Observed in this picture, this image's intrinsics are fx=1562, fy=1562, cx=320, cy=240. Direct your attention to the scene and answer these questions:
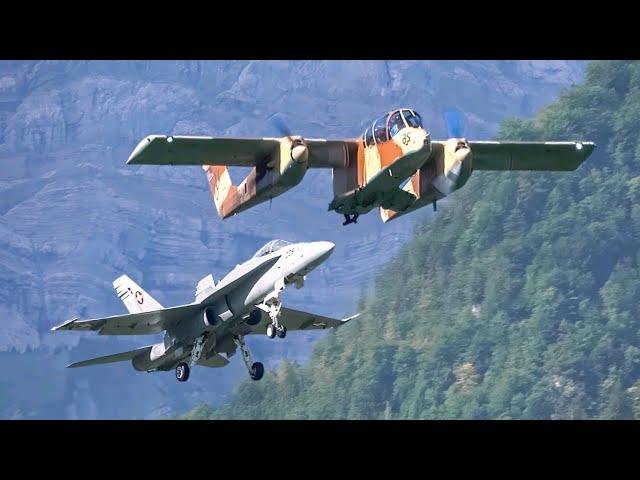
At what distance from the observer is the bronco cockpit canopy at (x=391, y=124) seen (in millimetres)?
52125

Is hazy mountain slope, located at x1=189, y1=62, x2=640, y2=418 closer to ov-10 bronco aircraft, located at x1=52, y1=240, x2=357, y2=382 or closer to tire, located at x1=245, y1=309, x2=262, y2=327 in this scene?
ov-10 bronco aircraft, located at x1=52, y1=240, x2=357, y2=382

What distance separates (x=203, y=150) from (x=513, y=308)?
8809cm

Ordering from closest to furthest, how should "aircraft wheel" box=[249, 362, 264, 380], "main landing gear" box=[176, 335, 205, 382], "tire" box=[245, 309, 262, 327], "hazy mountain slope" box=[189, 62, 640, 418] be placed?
"tire" box=[245, 309, 262, 327]
"main landing gear" box=[176, 335, 205, 382]
"aircraft wheel" box=[249, 362, 264, 380]
"hazy mountain slope" box=[189, 62, 640, 418]

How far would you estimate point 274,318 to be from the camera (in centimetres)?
5425

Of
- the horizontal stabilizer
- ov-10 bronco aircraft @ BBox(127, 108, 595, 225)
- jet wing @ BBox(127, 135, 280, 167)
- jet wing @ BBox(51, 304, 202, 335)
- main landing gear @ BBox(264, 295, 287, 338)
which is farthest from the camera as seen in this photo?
the horizontal stabilizer

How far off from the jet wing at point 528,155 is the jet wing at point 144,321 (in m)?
12.1

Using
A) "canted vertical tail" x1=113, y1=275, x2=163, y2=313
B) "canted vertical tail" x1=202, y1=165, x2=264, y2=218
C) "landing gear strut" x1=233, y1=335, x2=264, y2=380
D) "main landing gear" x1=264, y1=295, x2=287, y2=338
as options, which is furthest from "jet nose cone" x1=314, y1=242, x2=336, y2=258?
"canted vertical tail" x1=113, y1=275, x2=163, y2=313

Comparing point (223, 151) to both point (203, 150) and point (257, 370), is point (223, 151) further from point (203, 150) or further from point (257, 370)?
point (257, 370)

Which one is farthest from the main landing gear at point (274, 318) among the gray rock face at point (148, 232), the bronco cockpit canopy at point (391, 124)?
the gray rock face at point (148, 232)

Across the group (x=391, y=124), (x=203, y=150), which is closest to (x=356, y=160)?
(x=391, y=124)

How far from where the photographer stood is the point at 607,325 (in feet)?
443

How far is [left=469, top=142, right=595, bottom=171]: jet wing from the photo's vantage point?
190ft
